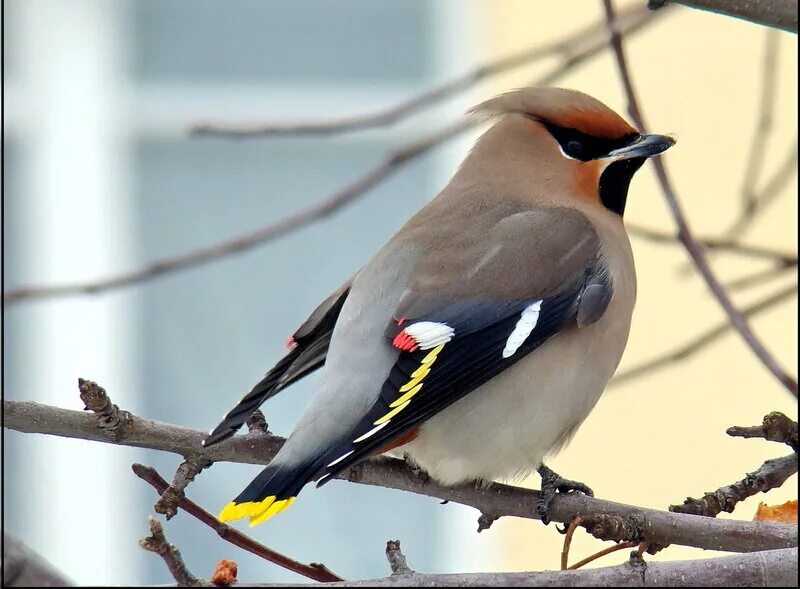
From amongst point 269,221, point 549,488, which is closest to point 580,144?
point 549,488

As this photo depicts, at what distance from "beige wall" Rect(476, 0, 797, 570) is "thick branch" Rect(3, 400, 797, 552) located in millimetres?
2906

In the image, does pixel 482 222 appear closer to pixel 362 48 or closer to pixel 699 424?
pixel 699 424

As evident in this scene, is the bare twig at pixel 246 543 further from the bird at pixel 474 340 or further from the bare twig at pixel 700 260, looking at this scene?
the bare twig at pixel 700 260

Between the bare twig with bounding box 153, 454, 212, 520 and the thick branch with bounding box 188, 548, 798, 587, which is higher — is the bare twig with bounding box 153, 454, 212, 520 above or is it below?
above

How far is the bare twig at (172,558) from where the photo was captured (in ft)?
5.72

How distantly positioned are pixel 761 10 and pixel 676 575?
0.74m

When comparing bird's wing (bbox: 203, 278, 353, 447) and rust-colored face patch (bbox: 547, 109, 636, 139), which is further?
rust-colored face patch (bbox: 547, 109, 636, 139)

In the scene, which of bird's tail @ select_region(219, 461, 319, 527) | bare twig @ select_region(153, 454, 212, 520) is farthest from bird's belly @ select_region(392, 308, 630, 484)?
bare twig @ select_region(153, 454, 212, 520)

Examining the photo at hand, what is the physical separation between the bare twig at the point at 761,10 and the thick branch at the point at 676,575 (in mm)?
683

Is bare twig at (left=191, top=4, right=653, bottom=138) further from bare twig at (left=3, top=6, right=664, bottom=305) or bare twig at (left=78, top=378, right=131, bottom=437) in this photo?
bare twig at (left=78, top=378, right=131, bottom=437)

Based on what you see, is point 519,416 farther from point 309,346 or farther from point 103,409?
point 103,409

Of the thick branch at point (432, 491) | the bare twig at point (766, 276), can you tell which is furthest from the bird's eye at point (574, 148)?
the thick branch at point (432, 491)

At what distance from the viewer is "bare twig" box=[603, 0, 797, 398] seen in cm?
181

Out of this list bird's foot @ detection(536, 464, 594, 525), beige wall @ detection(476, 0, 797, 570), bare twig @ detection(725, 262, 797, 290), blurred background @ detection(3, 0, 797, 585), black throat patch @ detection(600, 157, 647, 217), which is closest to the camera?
bird's foot @ detection(536, 464, 594, 525)
